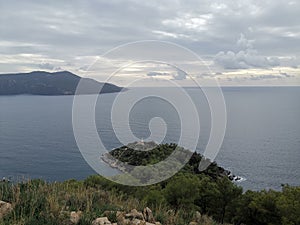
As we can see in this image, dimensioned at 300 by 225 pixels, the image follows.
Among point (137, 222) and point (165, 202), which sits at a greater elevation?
point (137, 222)

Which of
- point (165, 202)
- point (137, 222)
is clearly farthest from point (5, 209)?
point (165, 202)

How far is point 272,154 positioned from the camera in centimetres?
6631

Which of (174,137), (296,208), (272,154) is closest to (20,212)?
(296,208)

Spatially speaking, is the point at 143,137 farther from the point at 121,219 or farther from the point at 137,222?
the point at 137,222

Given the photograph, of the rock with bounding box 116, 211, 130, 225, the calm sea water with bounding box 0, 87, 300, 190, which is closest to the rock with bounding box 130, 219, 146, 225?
the rock with bounding box 116, 211, 130, 225

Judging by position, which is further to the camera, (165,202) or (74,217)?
(165,202)

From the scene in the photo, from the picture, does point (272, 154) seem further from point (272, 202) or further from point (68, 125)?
point (68, 125)

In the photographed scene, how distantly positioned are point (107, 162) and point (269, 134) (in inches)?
2020

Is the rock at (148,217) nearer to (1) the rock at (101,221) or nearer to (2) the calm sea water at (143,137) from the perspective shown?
(1) the rock at (101,221)

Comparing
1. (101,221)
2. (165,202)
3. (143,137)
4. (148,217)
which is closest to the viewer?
Result: (101,221)

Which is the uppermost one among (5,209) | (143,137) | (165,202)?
(5,209)

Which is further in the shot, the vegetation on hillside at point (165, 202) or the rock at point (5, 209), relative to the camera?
the vegetation on hillside at point (165, 202)

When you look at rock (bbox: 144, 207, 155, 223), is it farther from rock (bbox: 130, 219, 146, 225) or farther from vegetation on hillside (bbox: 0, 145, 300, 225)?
rock (bbox: 130, 219, 146, 225)

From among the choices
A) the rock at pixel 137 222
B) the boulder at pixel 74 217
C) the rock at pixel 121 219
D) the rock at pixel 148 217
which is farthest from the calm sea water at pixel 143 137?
the boulder at pixel 74 217
